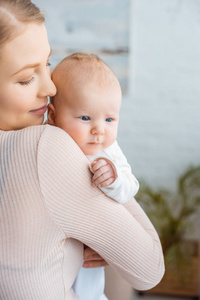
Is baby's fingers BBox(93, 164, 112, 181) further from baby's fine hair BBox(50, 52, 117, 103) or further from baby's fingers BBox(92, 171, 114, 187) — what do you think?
baby's fine hair BBox(50, 52, 117, 103)

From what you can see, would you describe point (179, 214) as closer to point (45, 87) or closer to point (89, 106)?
point (89, 106)

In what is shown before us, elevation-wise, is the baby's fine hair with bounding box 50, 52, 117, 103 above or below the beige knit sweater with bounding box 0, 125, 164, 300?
above

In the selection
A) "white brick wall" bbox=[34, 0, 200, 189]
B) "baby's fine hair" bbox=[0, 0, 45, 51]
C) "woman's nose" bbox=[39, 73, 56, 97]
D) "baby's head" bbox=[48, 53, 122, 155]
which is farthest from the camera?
"white brick wall" bbox=[34, 0, 200, 189]

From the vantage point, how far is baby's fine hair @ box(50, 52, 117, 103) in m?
0.97

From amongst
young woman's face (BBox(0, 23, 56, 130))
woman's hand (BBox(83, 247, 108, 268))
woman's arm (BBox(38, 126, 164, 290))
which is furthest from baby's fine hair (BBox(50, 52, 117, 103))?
woman's hand (BBox(83, 247, 108, 268))

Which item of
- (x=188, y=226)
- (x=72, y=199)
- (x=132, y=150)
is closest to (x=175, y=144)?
(x=132, y=150)

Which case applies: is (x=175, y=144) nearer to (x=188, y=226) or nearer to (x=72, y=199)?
(x=188, y=226)

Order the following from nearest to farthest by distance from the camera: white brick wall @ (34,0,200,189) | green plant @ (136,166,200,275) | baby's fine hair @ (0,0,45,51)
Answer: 1. baby's fine hair @ (0,0,45,51)
2. green plant @ (136,166,200,275)
3. white brick wall @ (34,0,200,189)

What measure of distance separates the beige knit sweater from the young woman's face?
7 cm

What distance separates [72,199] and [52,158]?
9cm

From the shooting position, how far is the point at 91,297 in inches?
43.4

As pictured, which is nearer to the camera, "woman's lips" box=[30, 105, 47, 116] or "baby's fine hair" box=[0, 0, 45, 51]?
"baby's fine hair" box=[0, 0, 45, 51]

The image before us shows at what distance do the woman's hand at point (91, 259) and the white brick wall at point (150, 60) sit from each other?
2.69m

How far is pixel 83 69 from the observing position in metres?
0.98
